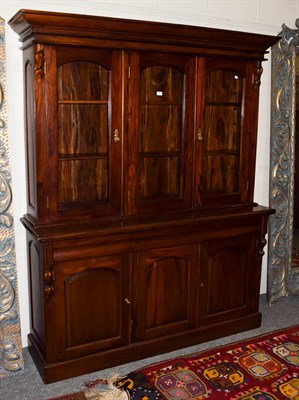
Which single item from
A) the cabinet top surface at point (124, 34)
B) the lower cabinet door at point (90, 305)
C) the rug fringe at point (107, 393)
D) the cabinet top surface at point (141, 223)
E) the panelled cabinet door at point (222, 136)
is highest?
the cabinet top surface at point (124, 34)

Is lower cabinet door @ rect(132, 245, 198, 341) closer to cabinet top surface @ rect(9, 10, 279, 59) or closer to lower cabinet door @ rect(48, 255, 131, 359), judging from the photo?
lower cabinet door @ rect(48, 255, 131, 359)

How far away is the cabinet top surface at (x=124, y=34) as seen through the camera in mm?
2385

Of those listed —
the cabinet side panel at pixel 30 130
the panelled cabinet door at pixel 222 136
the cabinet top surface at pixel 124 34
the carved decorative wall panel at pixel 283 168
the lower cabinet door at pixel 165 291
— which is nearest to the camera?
the cabinet top surface at pixel 124 34

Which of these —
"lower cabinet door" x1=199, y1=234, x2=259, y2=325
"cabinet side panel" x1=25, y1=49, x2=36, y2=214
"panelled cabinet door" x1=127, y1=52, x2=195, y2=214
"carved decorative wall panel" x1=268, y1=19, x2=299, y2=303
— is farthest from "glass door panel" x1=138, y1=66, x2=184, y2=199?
"carved decorative wall panel" x1=268, y1=19, x2=299, y2=303

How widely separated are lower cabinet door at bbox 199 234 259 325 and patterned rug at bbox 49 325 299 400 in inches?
9.6

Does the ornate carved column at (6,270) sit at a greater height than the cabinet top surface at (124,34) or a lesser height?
lesser

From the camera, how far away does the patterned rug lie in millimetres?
2611

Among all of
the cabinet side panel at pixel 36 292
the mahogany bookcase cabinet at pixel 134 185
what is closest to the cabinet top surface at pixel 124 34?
the mahogany bookcase cabinet at pixel 134 185

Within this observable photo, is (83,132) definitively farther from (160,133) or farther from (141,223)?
(141,223)

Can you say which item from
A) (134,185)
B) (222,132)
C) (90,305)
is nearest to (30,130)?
(134,185)

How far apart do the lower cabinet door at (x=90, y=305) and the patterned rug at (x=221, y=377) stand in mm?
241

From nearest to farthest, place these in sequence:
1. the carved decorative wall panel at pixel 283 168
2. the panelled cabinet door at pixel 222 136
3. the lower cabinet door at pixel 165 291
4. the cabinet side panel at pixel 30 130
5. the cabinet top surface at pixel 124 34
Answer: the cabinet top surface at pixel 124 34, the cabinet side panel at pixel 30 130, the lower cabinet door at pixel 165 291, the panelled cabinet door at pixel 222 136, the carved decorative wall panel at pixel 283 168

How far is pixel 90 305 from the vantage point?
9.05 feet

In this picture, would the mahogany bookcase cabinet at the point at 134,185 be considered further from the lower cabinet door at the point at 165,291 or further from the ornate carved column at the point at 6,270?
the ornate carved column at the point at 6,270
